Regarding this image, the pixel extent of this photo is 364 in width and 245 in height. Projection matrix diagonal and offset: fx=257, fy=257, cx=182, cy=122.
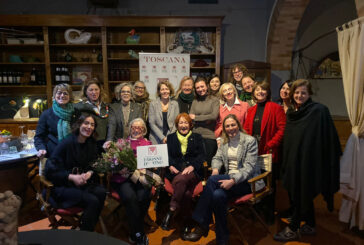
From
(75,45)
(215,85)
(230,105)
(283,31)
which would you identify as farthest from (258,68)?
(75,45)

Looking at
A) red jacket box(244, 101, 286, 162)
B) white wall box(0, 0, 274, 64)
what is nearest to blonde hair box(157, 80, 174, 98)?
red jacket box(244, 101, 286, 162)

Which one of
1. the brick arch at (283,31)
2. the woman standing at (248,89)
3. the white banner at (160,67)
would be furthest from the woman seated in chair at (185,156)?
the brick arch at (283,31)

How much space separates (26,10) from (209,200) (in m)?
5.95

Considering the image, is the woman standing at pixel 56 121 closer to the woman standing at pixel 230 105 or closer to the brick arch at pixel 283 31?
the woman standing at pixel 230 105

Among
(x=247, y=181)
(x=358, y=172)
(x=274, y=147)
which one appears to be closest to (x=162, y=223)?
(x=247, y=181)

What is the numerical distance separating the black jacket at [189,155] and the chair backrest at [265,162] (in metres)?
0.58

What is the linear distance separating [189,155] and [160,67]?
258 centimetres

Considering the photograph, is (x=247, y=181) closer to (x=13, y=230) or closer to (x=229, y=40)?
(x=13, y=230)

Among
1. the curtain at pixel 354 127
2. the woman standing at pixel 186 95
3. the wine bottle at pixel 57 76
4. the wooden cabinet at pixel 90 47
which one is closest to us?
the curtain at pixel 354 127

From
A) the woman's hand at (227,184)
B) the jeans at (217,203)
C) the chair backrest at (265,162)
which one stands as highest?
the chair backrest at (265,162)

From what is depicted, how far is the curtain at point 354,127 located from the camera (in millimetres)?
2512

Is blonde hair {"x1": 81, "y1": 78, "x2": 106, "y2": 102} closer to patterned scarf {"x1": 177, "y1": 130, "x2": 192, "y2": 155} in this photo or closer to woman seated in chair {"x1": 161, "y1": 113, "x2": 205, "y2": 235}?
woman seated in chair {"x1": 161, "y1": 113, "x2": 205, "y2": 235}

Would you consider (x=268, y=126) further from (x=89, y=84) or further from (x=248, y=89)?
(x=89, y=84)

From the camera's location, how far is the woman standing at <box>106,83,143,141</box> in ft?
9.83
